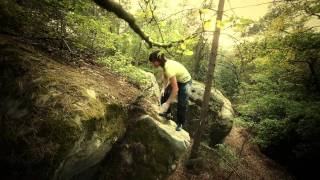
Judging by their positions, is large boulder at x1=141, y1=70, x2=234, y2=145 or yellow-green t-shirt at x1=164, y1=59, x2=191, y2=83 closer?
yellow-green t-shirt at x1=164, y1=59, x2=191, y2=83

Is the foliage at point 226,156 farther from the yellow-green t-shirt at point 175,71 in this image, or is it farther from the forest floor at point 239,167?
the yellow-green t-shirt at point 175,71

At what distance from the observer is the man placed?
5984 millimetres

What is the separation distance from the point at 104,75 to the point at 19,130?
10.7 ft

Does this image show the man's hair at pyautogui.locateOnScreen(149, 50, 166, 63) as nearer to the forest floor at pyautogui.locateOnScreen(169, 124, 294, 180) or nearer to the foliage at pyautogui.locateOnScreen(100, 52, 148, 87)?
the foliage at pyautogui.locateOnScreen(100, 52, 148, 87)

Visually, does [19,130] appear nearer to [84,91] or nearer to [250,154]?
[84,91]

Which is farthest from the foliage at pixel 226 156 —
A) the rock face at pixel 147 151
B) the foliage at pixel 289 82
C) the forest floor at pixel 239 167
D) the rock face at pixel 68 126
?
the rock face at pixel 147 151

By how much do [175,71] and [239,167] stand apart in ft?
31.3

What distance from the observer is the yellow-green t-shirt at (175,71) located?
6.00 m

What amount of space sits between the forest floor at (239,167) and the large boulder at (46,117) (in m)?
5.36

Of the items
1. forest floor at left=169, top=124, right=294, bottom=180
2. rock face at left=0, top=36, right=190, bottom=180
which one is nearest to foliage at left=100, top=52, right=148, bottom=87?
rock face at left=0, top=36, right=190, bottom=180

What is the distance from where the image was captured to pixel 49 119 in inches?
165

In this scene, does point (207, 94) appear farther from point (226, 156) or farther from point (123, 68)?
point (123, 68)

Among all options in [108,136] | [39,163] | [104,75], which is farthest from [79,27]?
[39,163]

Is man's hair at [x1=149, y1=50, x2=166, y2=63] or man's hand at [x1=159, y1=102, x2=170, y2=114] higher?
man's hair at [x1=149, y1=50, x2=166, y2=63]
